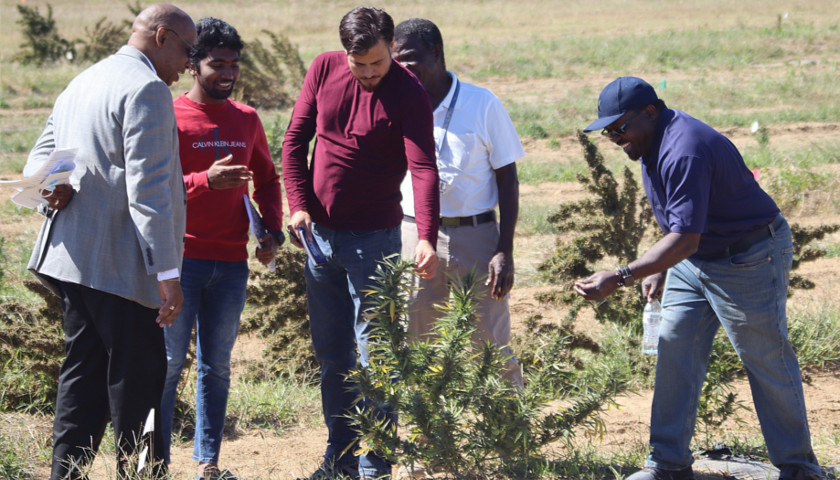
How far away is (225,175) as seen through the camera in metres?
3.31

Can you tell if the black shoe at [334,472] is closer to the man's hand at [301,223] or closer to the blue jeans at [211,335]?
the blue jeans at [211,335]

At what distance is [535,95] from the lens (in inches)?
704

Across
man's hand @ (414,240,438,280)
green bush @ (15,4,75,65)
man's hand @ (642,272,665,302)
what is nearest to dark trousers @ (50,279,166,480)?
man's hand @ (414,240,438,280)

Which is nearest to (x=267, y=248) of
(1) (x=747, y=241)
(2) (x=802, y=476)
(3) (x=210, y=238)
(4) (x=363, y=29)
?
(3) (x=210, y=238)

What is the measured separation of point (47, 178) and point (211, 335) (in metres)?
1.01

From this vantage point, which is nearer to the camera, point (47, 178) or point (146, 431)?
point (47, 178)

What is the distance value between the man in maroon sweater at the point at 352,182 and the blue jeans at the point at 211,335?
33cm

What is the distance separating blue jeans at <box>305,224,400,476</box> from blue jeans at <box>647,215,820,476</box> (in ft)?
3.64

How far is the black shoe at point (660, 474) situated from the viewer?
3389 millimetres

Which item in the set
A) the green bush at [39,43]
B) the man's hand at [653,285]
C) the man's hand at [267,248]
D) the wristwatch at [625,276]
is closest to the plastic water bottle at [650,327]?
the man's hand at [653,285]

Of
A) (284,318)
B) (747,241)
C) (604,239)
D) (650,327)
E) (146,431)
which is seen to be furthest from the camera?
→ (604,239)

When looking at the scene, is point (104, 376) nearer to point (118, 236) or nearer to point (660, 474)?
point (118, 236)

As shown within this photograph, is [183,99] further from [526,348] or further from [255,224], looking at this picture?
[526,348]

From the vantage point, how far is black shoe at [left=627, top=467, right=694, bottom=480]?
11.1ft
